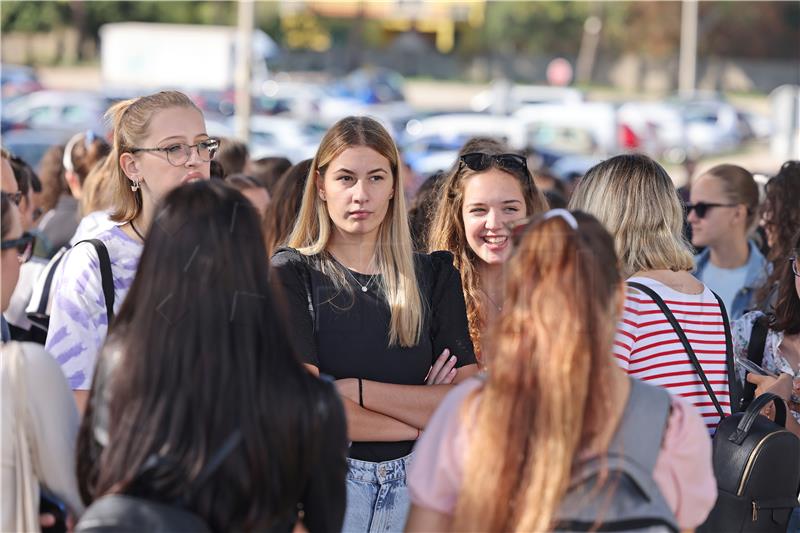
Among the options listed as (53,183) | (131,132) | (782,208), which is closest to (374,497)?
(131,132)

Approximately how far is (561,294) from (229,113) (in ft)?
107

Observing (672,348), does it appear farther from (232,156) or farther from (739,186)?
(232,156)

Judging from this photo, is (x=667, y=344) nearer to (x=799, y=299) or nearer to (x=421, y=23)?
(x=799, y=299)

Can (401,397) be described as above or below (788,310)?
below

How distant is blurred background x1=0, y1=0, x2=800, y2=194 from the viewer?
90.1 ft

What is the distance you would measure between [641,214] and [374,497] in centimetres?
136

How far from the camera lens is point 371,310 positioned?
3.77m

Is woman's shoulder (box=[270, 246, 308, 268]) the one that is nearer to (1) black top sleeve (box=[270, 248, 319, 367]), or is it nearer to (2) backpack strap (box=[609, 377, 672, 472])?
(1) black top sleeve (box=[270, 248, 319, 367])

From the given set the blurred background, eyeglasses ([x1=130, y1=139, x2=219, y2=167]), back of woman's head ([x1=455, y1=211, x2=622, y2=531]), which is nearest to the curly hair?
eyeglasses ([x1=130, y1=139, x2=219, y2=167])

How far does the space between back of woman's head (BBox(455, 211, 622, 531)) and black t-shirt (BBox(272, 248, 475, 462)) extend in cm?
124

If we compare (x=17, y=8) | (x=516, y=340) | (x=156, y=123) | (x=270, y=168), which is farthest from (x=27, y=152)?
(x=17, y=8)

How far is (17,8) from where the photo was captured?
46.0 metres

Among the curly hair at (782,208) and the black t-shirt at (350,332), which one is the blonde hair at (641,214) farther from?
the curly hair at (782,208)

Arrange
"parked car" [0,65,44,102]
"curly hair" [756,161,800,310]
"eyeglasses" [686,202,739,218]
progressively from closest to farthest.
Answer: "curly hair" [756,161,800,310] → "eyeglasses" [686,202,739,218] → "parked car" [0,65,44,102]
